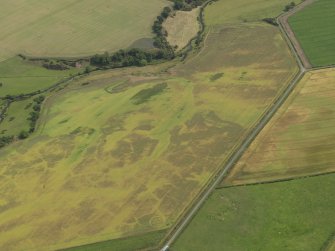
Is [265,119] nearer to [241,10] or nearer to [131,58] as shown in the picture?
[131,58]

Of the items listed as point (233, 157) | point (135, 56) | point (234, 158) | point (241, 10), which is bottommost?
point (234, 158)

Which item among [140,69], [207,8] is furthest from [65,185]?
[207,8]

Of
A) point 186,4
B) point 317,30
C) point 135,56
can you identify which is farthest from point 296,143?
point 186,4

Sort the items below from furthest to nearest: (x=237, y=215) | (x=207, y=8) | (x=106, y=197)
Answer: (x=207, y=8) → (x=106, y=197) → (x=237, y=215)

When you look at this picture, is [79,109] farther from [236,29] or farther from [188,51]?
[236,29]

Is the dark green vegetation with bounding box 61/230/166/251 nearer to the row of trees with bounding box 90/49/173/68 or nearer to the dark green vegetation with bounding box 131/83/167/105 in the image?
the dark green vegetation with bounding box 131/83/167/105

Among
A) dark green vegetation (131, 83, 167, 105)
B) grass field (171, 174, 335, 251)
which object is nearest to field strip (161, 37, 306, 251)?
grass field (171, 174, 335, 251)
